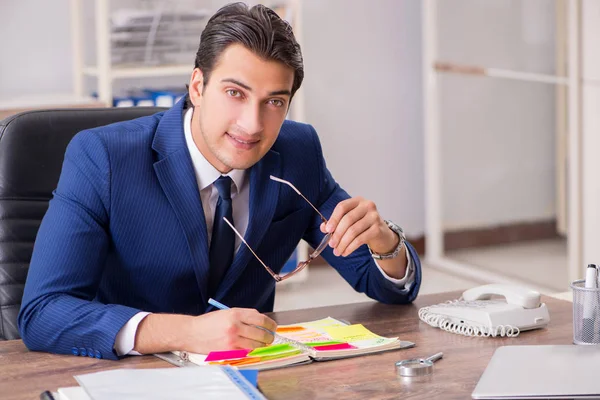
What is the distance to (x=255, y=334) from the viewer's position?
1.49m

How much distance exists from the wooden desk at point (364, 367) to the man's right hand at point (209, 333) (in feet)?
0.10

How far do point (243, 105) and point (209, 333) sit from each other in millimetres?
468

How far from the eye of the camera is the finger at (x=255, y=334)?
148cm

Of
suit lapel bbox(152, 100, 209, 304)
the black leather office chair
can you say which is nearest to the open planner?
suit lapel bbox(152, 100, 209, 304)

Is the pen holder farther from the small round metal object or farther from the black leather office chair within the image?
the black leather office chair

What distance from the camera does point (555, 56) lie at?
3.96 m

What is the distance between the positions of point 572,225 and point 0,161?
101 inches

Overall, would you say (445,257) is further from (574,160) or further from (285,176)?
(285,176)

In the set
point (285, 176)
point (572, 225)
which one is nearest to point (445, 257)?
point (572, 225)

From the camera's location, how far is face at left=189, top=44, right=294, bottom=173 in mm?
1741

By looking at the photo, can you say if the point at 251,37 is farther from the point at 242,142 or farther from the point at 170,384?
the point at 170,384

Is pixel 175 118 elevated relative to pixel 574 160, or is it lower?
elevated

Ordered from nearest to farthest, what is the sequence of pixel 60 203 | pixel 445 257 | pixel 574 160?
pixel 60 203, pixel 574 160, pixel 445 257

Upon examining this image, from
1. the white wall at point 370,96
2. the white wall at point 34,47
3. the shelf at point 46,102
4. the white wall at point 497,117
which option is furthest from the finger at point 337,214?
the white wall at point 370,96
